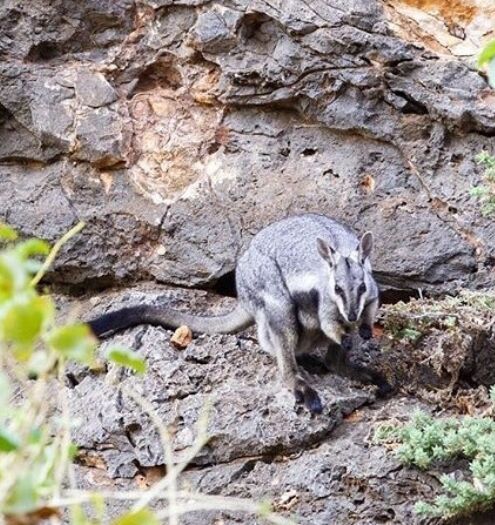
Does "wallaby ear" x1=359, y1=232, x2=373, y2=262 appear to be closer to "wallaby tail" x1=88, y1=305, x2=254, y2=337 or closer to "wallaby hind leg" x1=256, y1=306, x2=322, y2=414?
"wallaby hind leg" x1=256, y1=306, x2=322, y2=414

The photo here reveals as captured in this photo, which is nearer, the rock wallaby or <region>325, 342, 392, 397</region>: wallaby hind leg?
the rock wallaby

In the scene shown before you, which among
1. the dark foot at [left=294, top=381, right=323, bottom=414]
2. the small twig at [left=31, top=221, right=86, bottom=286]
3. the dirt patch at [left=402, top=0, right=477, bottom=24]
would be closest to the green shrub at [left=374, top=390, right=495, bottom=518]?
the dark foot at [left=294, top=381, right=323, bottom=414]

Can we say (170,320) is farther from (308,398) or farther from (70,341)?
(70,341)


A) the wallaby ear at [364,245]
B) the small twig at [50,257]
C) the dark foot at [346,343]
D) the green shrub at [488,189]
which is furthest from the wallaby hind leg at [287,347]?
the small twig at [50,257]

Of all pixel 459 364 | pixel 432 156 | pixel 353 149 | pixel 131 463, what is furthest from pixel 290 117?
pixel 131 463

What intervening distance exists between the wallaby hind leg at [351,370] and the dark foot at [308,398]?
0.41 meters

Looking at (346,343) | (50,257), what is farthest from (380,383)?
(50,257)

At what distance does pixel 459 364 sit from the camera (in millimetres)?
5312

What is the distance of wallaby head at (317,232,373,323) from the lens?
4.91 m

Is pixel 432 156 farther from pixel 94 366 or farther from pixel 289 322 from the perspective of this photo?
pixel 94 366

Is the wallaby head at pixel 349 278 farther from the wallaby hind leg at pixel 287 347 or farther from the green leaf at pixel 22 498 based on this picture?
the green leaf at pixel 22 498

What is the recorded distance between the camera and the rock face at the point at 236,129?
5.95 metres

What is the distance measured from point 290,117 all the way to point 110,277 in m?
1.46

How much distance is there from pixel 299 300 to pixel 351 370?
0.52 meters
